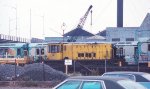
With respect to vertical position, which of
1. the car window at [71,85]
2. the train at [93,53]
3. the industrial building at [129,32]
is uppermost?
the industrial building at [129,32]

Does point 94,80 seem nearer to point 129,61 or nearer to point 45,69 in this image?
point 45,69

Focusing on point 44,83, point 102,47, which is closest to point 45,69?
point 44,83

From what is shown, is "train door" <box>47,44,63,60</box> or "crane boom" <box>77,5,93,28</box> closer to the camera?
"train door" <box>47,44,63,60</box>

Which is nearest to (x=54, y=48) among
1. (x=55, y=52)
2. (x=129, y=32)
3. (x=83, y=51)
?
(x=55, y=52)

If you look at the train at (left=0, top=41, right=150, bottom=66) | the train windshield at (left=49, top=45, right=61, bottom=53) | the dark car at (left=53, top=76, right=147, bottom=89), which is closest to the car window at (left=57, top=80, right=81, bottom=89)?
the dark car at (left=53, top=76, right=147, bottom=89)

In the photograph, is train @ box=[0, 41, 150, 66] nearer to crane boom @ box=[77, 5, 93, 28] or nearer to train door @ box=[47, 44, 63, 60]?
train door @ box=[47, 44, 63, 60]

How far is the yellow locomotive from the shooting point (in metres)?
51.0

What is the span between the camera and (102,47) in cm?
5125

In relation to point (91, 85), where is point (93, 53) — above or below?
above

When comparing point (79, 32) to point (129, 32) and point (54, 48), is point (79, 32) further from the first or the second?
point (54, 48)

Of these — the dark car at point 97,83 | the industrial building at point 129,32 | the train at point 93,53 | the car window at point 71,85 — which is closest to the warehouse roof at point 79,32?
the industrial building at point 129,32

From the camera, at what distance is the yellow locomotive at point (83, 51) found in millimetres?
50969

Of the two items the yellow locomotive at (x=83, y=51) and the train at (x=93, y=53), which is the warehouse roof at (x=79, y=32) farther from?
the yellow locomotive at (x=83, y=51)

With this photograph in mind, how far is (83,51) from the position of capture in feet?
168
